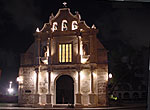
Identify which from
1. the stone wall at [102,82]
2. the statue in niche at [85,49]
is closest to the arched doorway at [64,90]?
the stone wall at [102,82]

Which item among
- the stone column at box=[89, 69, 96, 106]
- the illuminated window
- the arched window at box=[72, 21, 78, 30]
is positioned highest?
the arched window at box=[72, 21, 78, 30]

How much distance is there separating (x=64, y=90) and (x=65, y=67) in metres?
1.00

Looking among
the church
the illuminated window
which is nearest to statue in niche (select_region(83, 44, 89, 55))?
the church

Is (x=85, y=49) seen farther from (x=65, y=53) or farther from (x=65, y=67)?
(x=65, y=67)

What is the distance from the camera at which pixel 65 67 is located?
12.3 meters

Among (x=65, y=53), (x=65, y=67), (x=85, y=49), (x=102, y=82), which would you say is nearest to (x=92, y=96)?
(x=102, y=82)

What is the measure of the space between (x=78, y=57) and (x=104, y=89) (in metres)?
1.78

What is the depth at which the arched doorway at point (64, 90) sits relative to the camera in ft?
40.0

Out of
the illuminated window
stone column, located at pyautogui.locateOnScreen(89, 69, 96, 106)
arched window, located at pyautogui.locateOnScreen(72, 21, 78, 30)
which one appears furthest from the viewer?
arched window, located at pyautogui.locateOnScreen(72, 21, 78, 30)

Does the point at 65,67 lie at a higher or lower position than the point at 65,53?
lower

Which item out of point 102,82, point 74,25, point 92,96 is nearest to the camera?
point 92,96

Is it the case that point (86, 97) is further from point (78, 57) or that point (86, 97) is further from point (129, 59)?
point (129, 59)

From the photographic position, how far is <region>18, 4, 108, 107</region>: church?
39.9 feet

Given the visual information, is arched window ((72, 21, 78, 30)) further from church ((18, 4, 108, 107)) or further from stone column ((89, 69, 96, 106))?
stone column ((89, 69, 96, 106))
